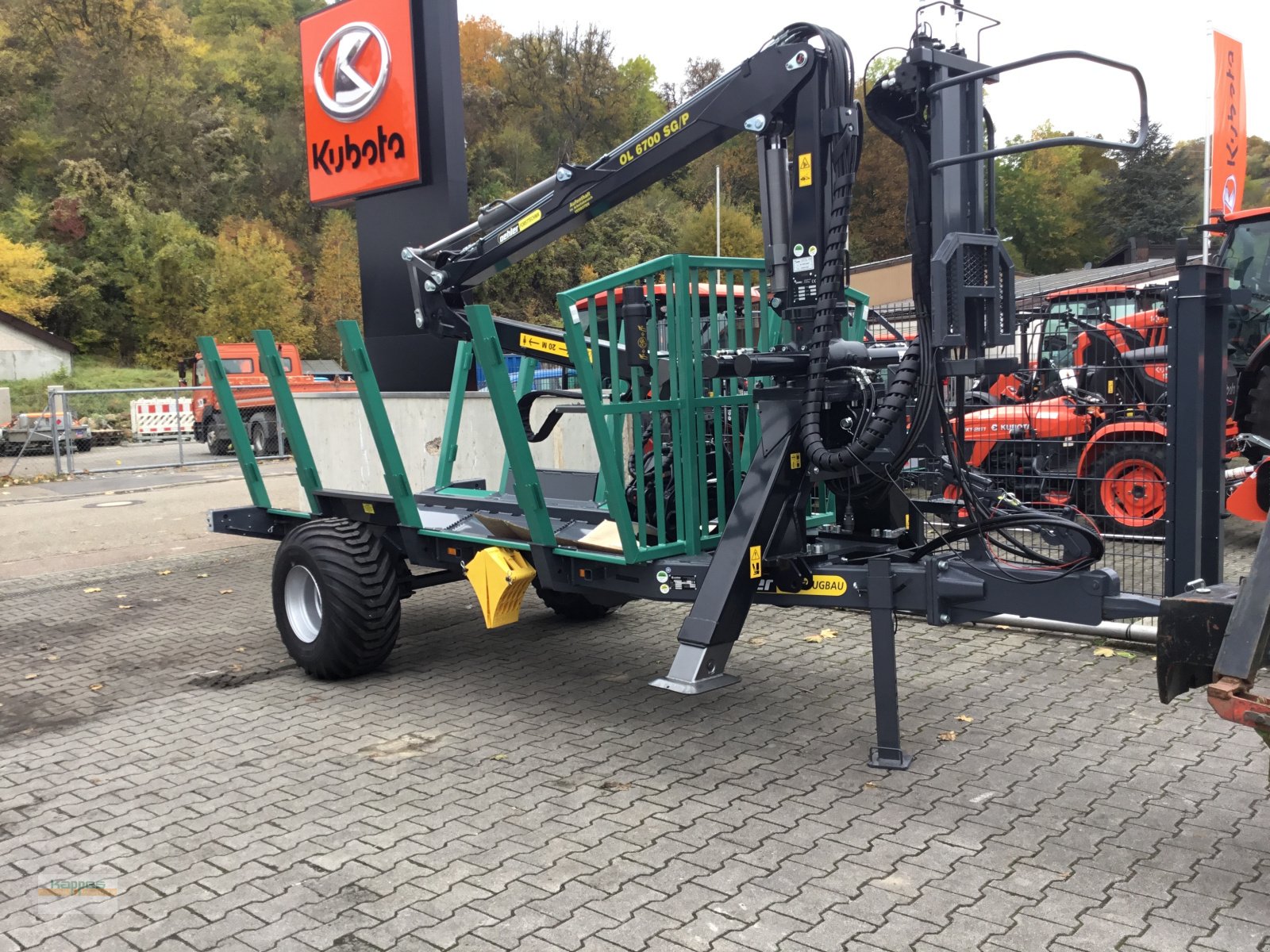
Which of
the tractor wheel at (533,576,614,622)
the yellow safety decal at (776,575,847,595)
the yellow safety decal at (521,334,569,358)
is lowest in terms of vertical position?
the tractor wheel at (533,576,614,622)

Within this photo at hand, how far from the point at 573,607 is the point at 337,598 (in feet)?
6.36

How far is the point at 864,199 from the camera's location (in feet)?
135

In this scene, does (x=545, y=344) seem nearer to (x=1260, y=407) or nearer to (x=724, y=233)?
(x=1260, y=407)

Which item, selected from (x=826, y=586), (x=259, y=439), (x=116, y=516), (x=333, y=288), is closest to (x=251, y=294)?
(x=333, y=288)

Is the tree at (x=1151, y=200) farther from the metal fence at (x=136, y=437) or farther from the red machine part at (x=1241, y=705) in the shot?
the red machine part at (x=1241, y=705)

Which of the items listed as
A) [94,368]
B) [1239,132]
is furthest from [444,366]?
[94,368]

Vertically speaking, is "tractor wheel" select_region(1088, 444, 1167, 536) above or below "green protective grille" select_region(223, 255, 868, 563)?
below

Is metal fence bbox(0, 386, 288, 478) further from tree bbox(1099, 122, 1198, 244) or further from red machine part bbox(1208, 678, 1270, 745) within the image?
tree bbox(1099, 122, 1198, 244)

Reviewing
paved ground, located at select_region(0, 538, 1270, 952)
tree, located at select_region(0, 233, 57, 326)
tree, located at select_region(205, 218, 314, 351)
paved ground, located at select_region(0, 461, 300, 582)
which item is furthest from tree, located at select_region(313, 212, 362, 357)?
paved ground, located at select_region(0, 538, 1270, 952)

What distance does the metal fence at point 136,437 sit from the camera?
19.1 meters

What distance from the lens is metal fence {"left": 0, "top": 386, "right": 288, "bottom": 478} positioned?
19109mm

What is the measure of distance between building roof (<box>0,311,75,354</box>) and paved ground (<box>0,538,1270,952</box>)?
149 feet

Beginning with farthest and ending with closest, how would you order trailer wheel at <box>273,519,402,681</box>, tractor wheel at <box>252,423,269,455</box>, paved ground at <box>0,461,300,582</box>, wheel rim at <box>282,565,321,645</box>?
1. tractor wheel at <box>252,423,269,455</box>
2. paved ground at <box>0,461,300,582</box>
3. wheel rim at <box>282,565,321,645</box>
4. trailer wheel at <box>273,519,402,681</box>

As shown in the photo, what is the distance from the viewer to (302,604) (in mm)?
6320
